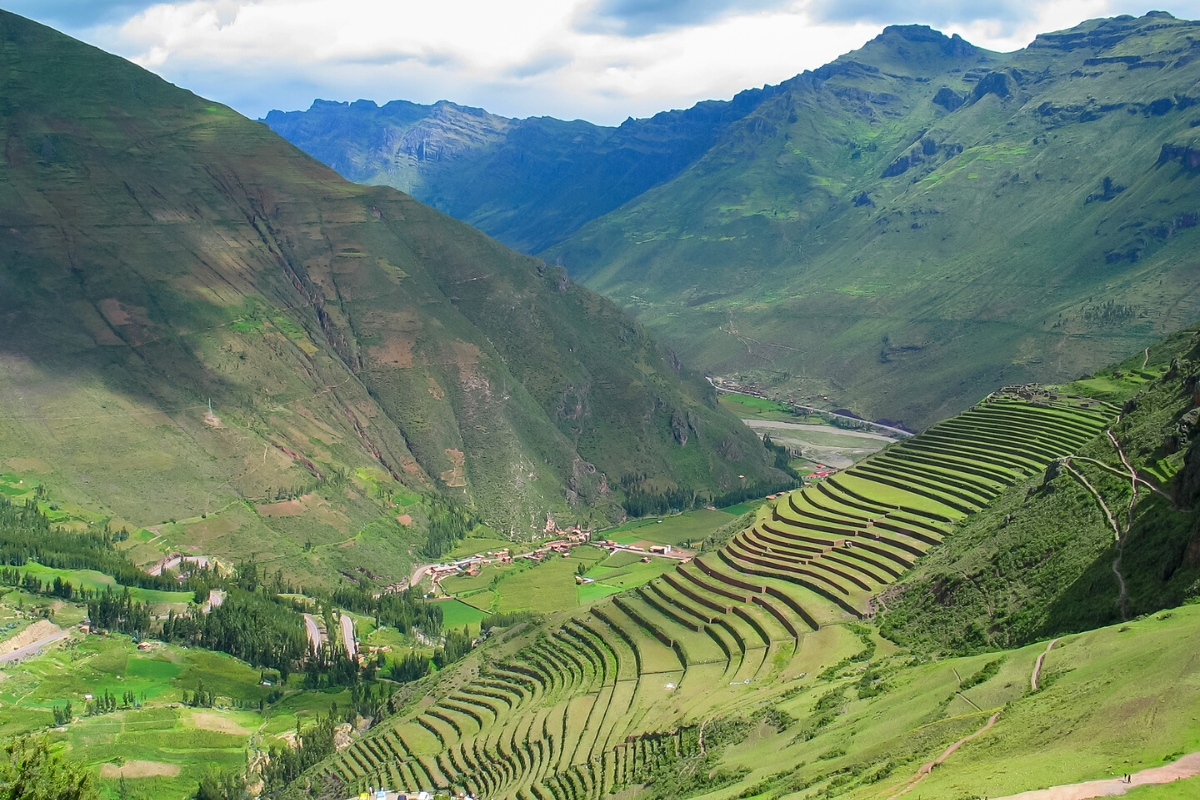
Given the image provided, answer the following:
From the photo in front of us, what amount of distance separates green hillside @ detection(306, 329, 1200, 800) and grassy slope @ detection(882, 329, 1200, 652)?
0.75ft

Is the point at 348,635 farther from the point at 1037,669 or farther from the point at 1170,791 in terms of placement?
the point at 1170,791

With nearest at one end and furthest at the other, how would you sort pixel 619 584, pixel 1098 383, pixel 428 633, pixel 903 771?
pixel 903 771 → pixel 1098 383 → pixel 428 633 → pixel 619 584

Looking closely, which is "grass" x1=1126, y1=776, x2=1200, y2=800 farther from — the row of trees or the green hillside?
the row of trees

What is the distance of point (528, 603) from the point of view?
579 feet

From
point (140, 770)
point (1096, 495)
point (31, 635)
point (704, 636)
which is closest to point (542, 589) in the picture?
point (31, 635)

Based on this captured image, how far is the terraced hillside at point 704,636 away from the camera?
93062 mm

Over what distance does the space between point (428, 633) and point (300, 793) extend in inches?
2313

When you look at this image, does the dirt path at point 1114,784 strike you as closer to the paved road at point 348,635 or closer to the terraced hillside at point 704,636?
the terraced hillside at point 704,636

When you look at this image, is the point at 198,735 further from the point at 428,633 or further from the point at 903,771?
the point at 903,771

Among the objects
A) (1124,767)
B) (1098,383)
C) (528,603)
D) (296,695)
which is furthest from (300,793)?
(1098,383)

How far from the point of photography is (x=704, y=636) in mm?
109125

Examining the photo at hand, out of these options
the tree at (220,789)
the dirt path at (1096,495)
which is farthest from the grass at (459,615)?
the dirt path at (1096,495)

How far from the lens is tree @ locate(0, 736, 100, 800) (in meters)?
54.6

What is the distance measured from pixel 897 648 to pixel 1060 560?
47.2 ft
